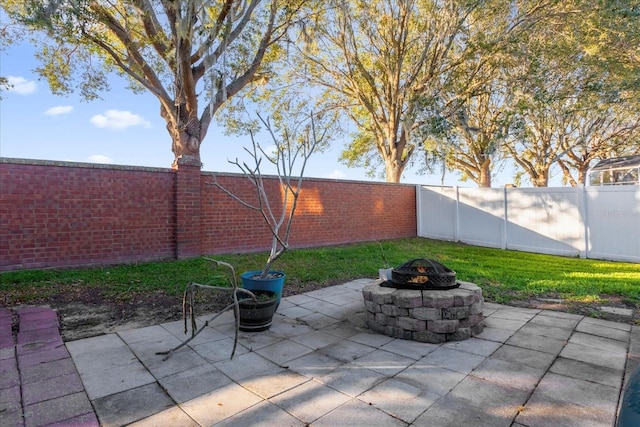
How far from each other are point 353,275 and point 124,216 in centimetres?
429

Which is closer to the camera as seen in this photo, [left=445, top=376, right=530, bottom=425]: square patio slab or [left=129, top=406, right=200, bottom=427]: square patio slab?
[left=129, top=406, right=200, bottom=427]: square patio slab

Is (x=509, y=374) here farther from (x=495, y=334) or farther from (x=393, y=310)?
(x=393, y=310)

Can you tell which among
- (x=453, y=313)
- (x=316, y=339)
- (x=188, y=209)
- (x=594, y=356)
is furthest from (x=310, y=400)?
(x=188, y=209)

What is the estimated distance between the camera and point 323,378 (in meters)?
2.27

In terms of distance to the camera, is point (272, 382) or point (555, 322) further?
point (555, 322)

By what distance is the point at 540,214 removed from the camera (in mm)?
8062

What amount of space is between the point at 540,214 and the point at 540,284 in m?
4.00

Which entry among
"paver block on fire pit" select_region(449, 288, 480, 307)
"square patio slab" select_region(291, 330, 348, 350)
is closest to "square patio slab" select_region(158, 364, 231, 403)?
"square patio slab" select_region(291, 330, 348, 350)

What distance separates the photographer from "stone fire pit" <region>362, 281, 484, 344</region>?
9.73 ft

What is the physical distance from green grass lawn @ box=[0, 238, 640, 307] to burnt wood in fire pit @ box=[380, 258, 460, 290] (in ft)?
5.04

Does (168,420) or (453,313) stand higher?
(453,313)

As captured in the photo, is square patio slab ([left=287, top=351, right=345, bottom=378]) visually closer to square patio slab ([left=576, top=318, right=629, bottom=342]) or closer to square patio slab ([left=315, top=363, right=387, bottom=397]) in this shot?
square patio slab ([left=315, top=363, right=387, bottom=397])

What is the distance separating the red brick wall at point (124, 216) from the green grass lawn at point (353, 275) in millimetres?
357

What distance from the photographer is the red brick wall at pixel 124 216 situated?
16.2 feet
